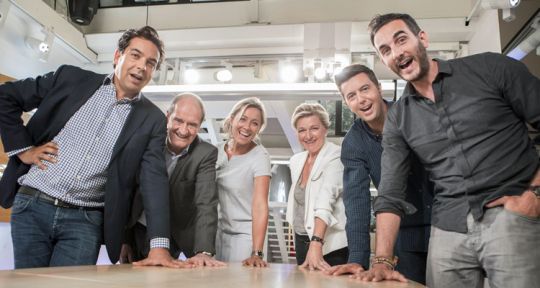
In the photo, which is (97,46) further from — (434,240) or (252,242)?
(434,240)

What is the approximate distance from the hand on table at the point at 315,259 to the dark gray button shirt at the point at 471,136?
39cm

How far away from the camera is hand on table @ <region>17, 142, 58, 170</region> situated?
1.71m

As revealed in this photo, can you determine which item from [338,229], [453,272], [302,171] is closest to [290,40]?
[302,171]

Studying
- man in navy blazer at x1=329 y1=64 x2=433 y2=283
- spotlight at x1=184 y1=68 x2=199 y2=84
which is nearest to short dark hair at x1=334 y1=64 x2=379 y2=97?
man in navy blazer at x1=329 y1=64 x2=433 y2=283

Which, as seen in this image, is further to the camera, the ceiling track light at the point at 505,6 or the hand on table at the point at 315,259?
the ceiling track light at the point at 505,6

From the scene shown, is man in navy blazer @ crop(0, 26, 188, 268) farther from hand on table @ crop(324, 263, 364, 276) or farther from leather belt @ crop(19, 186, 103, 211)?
hand on table @ crop(324, 263, 364, 276)

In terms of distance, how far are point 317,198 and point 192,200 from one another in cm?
61

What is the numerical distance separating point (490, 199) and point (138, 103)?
139 cm

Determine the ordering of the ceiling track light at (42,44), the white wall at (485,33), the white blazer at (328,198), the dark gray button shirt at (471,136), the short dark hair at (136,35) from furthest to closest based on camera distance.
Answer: the ceiling track light at (42,44) → the white wall at (485,33) → the white blazer at (328,198) → the short dark hair at (136,35) → the dark gray button shirt at (471,136)

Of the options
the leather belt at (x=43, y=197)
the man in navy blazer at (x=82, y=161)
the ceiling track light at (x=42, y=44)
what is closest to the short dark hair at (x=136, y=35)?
the man in navy blazer at (x=82, y=161)

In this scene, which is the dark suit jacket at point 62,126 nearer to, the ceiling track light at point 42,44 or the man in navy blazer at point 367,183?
the man in navy blazer at point 367,183

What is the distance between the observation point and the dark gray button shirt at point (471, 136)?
4.68 feet

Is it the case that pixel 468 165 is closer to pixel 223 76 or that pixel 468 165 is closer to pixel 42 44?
pixel 223 76

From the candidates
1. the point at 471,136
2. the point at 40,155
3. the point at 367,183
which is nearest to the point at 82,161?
the point at 40,155
